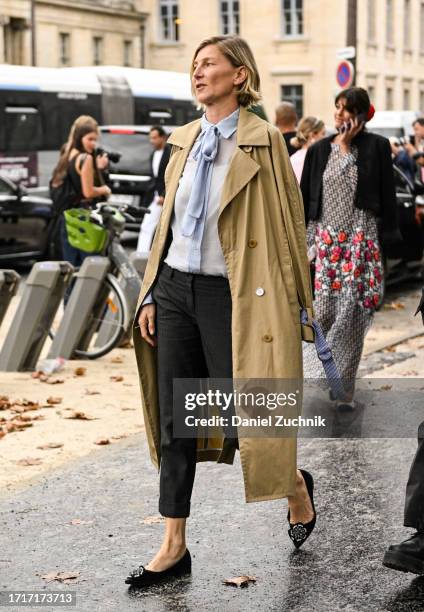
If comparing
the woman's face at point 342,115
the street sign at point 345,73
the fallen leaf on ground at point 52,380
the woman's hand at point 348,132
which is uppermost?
the street sign at point 345,73

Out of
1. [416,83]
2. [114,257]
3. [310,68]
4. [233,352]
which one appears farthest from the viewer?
[416,83]

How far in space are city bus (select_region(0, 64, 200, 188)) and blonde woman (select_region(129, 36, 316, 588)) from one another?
15797 millimetres

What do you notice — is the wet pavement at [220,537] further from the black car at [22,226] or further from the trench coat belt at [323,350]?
the black car at [22,226]

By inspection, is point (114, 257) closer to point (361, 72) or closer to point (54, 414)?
point (54, 414)

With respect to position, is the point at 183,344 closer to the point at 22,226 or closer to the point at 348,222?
the point at 348,222

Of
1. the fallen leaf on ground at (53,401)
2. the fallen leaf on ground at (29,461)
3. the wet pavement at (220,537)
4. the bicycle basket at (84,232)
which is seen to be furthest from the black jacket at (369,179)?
the bicycle basket at (84,232)

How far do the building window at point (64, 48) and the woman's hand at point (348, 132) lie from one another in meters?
53.1

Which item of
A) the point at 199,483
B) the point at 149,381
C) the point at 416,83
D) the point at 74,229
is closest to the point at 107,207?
the point at 74,229

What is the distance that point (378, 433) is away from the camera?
7410 millimetres

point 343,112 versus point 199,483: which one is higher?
point 343,112

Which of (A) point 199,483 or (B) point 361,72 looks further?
(B) point 361,72

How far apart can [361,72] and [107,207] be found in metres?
53.7

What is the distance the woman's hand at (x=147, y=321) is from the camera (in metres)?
4.96

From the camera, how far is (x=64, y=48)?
60.3 metres
